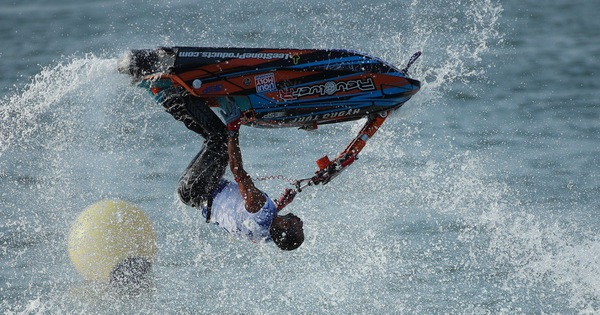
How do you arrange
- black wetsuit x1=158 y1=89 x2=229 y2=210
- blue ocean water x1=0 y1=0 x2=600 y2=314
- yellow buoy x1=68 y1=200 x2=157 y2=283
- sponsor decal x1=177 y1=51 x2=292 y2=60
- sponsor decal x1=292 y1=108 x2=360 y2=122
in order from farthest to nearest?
1. blue ocean water x1=0 y1=0 x2=600 y2=314
2. yellow buoy x1=68 y1=200 x2=157 y2=283
3. black wetsuit x1=158 y1=89 x2=229 y2=210
4. sponsor decal x1=292 y1=108 x2=360 y2=122
5. sponsor decal x1=177 y1=51 x2=292 y2=60

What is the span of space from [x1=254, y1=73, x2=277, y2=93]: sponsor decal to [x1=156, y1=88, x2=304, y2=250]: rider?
232mm

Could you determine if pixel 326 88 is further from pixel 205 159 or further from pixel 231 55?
pixel 205 159

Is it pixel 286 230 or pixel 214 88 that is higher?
pixel 214 88

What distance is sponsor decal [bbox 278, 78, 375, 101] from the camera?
712 cm

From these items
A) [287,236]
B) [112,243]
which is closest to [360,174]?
[112,243]

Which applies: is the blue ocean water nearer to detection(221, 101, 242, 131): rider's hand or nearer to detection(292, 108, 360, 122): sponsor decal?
detection(292, 108, 360, 122): sponsor decal

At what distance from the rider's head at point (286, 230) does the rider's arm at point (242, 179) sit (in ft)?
0.65

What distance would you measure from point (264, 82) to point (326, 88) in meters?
0.43

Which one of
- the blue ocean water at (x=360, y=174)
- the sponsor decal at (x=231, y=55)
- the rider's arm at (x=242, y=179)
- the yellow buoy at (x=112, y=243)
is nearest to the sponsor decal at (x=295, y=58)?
the sponsor decal at (x=231, y=55)

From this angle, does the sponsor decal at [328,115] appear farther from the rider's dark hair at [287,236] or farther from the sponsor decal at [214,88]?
the rider's dark hair at [287,236]

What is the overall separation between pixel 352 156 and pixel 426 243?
8.73 ft

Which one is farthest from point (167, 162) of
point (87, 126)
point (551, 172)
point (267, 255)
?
point (551, 172)

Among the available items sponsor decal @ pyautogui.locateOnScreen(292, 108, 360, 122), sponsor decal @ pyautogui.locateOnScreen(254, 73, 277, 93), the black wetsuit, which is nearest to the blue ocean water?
sponsor decal @ pyautogui.locateOnScreen(292, 108, 360, 122)

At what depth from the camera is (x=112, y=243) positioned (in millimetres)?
8422
